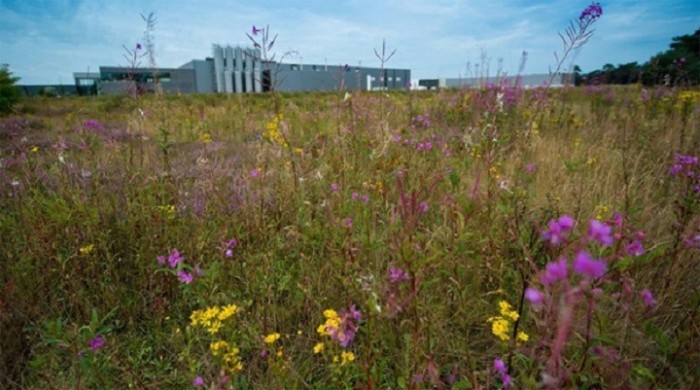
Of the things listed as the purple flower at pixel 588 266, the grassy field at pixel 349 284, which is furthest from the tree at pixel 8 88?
the purple flower at pixel 588 266

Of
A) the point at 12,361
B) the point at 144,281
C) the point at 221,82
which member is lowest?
the point at 12,361

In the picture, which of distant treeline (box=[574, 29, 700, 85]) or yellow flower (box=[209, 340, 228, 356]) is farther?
distant treeline (box=[574, 29, 700, 85])

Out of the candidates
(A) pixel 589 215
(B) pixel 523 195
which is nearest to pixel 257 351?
(B) pixel 523 195

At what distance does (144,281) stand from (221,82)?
46535 mm

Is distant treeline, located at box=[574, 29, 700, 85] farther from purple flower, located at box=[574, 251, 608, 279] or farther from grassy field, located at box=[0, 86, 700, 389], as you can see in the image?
purple flower, located at box=[574, 251, 608, 279]

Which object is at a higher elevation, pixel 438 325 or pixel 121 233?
pixel 121 233

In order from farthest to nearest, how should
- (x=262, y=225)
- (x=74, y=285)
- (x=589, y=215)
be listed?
(x=589, y=215)
(x=262, y=225)
(x=74, y=285)

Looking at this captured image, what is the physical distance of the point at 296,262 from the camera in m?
1.98

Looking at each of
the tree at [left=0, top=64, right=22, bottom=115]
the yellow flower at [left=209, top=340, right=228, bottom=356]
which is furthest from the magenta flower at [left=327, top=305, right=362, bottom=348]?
the tree at [left=0, top=64, right=22, bottom=115]

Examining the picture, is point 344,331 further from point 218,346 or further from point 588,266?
point 588,266

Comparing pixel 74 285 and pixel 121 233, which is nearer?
pixel 74 285

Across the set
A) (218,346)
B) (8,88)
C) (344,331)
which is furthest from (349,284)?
(8,88)

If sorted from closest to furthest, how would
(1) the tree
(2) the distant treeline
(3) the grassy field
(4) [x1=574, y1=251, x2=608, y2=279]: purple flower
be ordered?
(4) [x1=574, y1=251, x2=608, y2=279]: purple flower, (3) the grassy field, (2) the distant treeline, (1) the tree

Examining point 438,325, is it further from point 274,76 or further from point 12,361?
point 12,361
